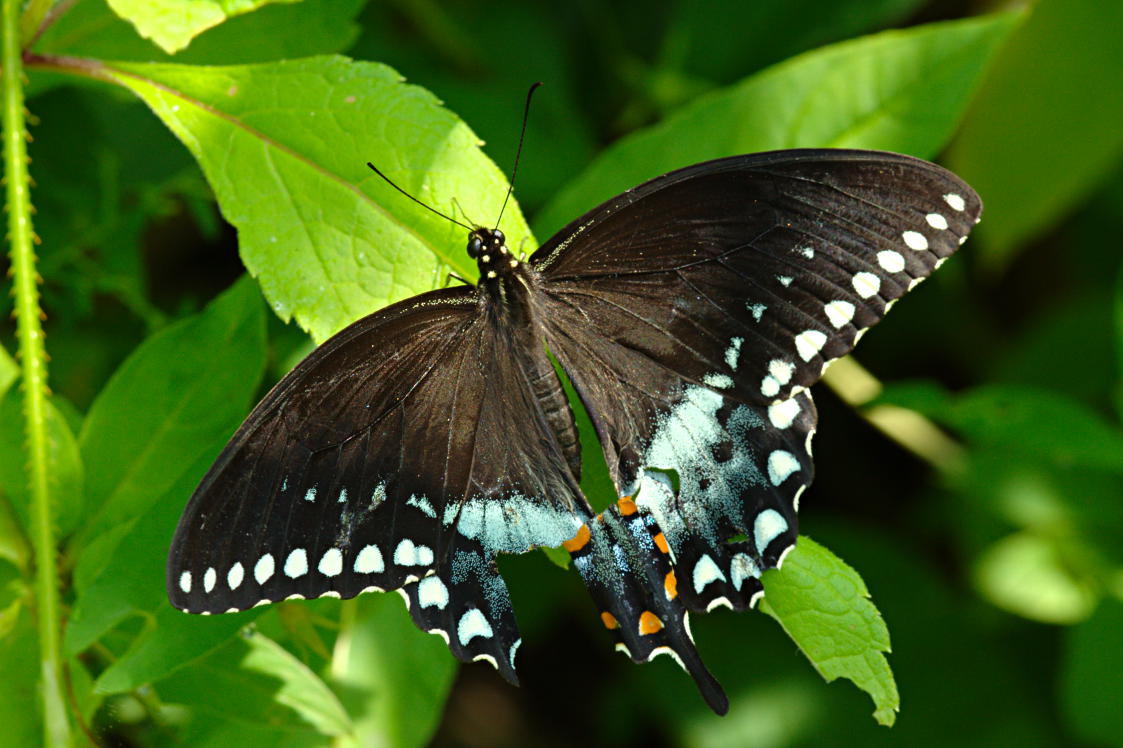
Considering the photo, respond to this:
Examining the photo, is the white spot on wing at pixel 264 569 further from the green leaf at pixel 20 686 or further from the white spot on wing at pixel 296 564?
the green leaf at pixel 20 686

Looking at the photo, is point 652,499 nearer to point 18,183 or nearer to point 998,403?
point 998,403

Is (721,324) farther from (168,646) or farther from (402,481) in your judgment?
(168,646)

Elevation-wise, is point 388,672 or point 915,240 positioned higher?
point 915,240

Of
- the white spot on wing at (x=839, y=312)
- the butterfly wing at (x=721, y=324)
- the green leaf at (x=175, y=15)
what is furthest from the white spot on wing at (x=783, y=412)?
the green leaf at (x=175, y=15)

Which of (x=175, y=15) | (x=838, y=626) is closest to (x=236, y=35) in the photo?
(x=175, y=15)

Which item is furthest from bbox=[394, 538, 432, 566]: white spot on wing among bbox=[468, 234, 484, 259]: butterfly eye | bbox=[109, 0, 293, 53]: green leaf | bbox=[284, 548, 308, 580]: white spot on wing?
bbox=[109, 0, 293, 53]: green leaf
